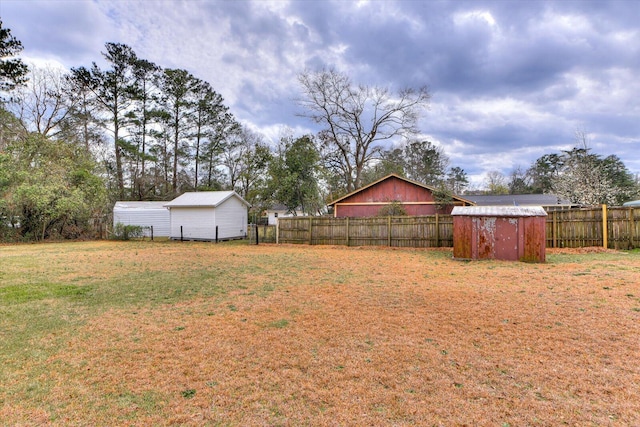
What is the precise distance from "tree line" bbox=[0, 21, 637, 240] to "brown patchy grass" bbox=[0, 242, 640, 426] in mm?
12851

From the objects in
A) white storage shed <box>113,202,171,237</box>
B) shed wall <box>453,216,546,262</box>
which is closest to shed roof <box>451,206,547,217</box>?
shed wall <box>453,216,546,262</box>

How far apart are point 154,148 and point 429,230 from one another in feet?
79.0

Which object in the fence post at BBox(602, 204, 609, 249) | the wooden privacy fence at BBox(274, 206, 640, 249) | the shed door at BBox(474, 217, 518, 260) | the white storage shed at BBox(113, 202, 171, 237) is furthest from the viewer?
the white storage shed at BBox(113, 202, 171, 237)

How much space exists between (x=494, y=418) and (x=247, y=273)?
6703 mm

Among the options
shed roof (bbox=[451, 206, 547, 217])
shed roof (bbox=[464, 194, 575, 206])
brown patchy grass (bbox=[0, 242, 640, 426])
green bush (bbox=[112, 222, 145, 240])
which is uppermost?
shed roof (bbox=[464, 194, 575, 206])

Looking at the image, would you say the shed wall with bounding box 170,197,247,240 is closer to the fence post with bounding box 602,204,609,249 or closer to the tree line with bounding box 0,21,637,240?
the tree line with bounding box 0,21,637,240

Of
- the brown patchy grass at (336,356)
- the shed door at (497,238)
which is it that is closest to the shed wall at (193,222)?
the brown patchy grass at (336,356)

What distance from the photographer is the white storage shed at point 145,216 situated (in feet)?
69.8

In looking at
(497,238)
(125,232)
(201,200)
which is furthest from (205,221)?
(497,238)

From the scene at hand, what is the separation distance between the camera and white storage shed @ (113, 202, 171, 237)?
21.3 meters

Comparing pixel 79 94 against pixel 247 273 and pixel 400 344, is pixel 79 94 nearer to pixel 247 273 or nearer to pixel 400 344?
pixel 247 273

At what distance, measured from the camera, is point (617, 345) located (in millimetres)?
3346

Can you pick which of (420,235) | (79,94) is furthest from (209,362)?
(79,94)

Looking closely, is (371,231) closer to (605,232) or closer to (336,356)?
(605,232)
